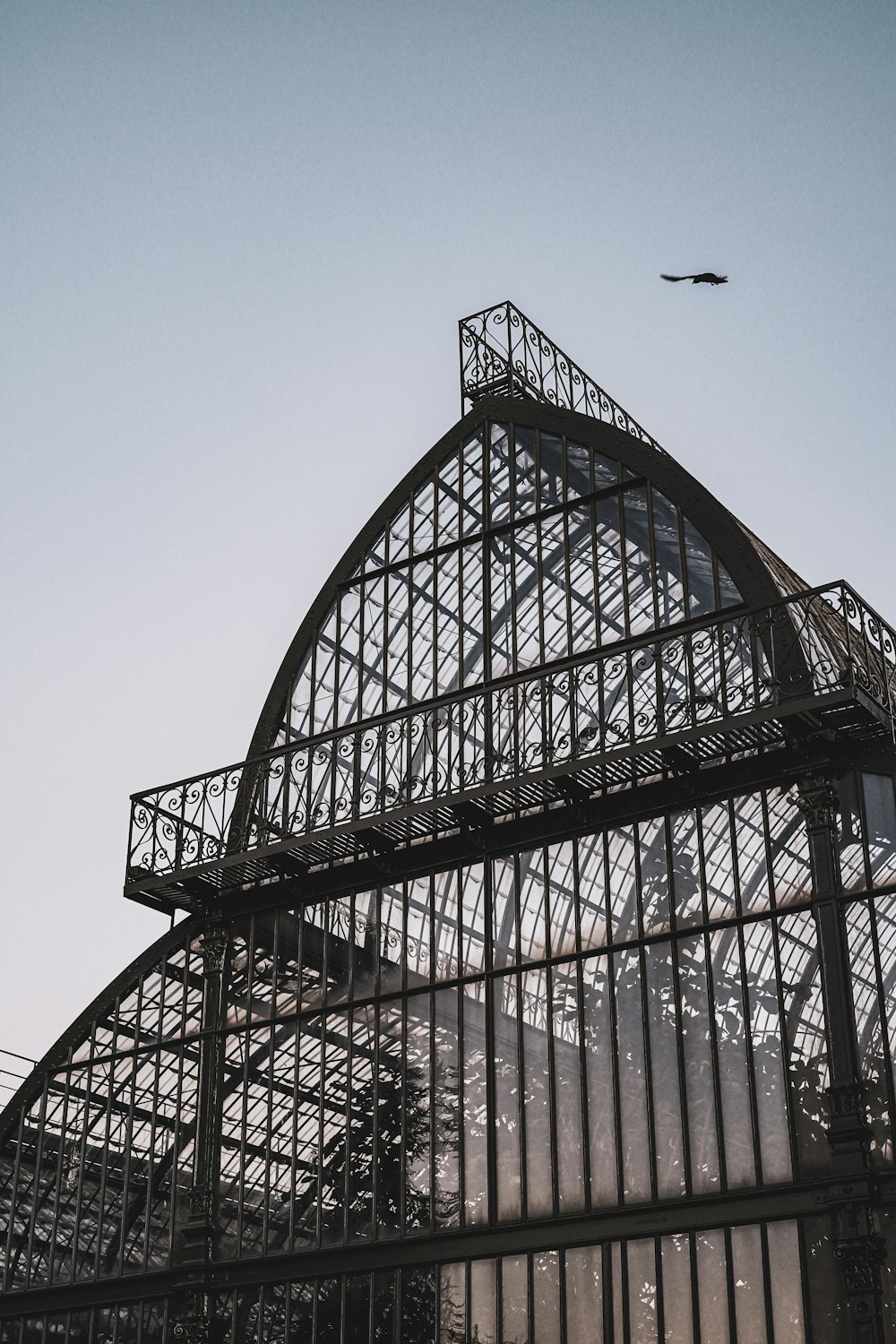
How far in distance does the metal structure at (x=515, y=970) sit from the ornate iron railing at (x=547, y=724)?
6 centimetres

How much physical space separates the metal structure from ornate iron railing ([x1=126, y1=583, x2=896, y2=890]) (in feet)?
0.20

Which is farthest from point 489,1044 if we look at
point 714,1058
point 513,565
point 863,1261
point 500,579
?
point 513,565

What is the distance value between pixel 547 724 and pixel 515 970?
325cm

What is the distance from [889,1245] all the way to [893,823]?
14.9ft

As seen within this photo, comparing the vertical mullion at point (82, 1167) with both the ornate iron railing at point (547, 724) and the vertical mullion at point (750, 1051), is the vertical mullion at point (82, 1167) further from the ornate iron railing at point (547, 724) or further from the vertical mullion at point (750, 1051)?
the vertical mullion at point (750, 1051)

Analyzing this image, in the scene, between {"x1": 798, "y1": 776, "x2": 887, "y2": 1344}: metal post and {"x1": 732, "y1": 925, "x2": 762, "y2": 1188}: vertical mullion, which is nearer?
{"x1": 798, "y1": 776, "x2": 887, "y2": 1344}: metal post

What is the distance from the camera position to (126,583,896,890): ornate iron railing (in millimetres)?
20344

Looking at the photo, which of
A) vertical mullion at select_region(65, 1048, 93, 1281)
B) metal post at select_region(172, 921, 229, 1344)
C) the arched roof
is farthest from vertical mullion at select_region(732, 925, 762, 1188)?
vertical mullion at select_region(65, 1048, 93, 1281)

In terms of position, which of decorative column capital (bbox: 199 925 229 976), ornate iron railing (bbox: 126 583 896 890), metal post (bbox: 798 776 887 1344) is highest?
ornate iron railing (bbox: 126 583 896 890)

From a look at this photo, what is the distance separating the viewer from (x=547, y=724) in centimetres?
2220

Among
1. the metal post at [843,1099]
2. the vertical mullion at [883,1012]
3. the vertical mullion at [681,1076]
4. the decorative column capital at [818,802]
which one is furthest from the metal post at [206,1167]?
the vertical mullion at [883,1012]

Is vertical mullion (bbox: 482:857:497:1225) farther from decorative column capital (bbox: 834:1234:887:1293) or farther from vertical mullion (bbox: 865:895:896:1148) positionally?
vertical mullion (bbox: 865:895:896:1148)

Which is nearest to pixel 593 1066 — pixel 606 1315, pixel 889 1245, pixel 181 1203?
pixel 606 1315

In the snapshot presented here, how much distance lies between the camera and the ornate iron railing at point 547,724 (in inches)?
801
